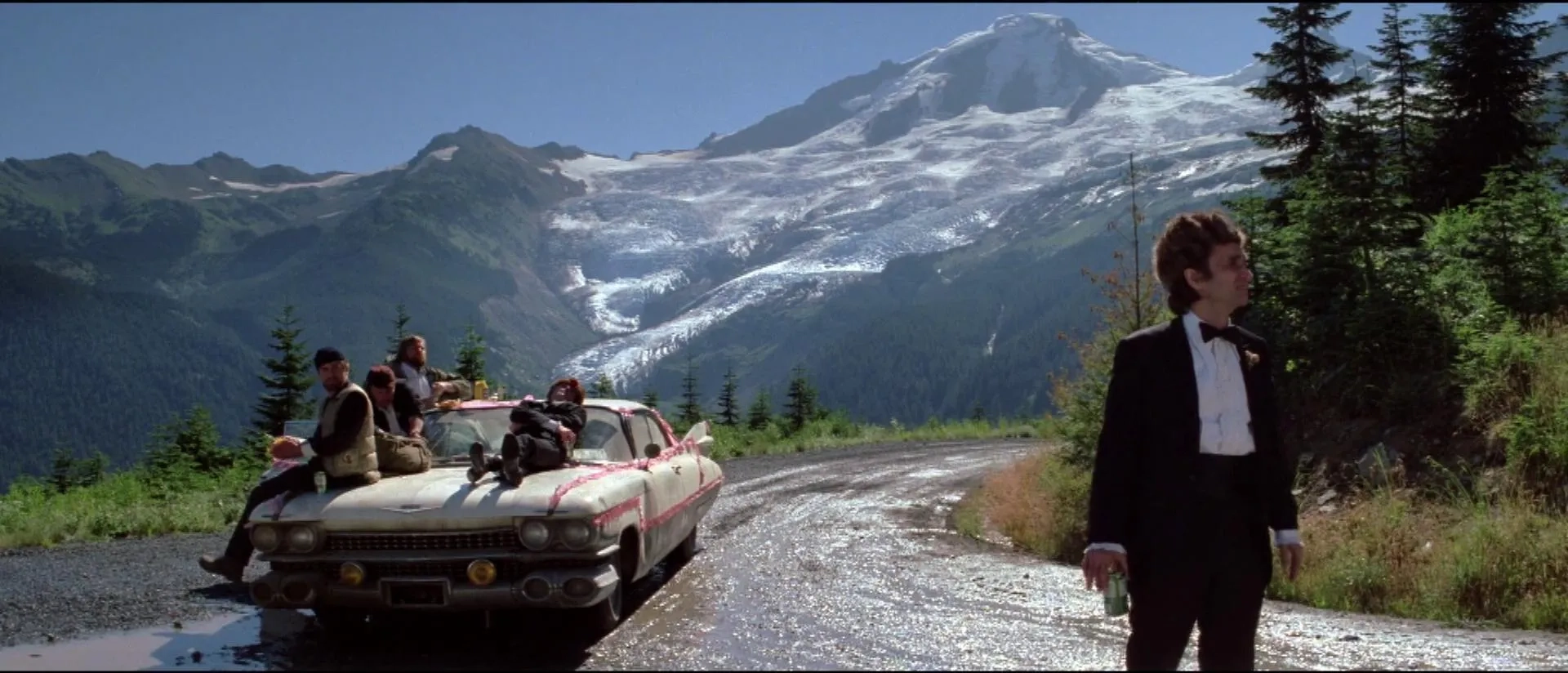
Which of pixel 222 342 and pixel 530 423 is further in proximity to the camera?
pixel 222 342

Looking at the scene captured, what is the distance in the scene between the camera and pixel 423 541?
6207 millimetres

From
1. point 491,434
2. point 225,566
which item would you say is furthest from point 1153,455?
point 491,434

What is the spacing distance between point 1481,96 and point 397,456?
62.2 ft

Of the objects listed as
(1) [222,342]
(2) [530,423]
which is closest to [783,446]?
(2) [530,423]

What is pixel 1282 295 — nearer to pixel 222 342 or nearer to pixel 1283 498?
pixel 1283 498

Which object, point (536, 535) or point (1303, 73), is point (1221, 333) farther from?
point (1303, 73)

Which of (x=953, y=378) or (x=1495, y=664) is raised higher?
(x=1495, y=664)

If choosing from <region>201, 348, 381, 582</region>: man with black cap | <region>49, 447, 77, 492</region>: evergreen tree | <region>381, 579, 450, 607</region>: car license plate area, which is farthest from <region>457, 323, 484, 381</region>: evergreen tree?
<region>381, 579, 450, 607</region>: car license plate area

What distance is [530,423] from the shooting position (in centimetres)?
734

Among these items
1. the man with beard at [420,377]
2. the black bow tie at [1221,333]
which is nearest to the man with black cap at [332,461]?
the man with beard at [420,377]

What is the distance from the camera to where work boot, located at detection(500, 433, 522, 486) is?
6504mm

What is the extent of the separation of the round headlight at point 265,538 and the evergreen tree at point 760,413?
27.6 meters

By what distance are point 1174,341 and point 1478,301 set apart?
8496mm

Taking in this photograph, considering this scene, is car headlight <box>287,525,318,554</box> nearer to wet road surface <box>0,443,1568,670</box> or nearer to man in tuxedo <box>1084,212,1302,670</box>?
wet road surface <box>0,443,1568,670</box>
